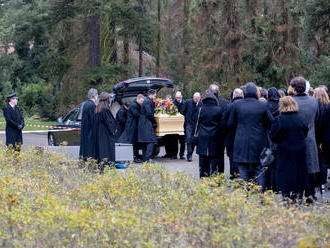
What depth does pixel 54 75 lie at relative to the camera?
3569 centimetres

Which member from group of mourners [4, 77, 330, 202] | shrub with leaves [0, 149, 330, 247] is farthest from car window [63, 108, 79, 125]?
shrub with leaves [0, 149, 330, 247]

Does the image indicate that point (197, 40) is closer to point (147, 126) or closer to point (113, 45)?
point (113, 45)

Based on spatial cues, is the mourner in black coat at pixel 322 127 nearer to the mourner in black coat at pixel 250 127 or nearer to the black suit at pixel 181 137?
the mourner in black coat at pixel 250 127

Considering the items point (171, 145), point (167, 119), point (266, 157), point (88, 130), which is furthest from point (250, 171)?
point (171, 145)

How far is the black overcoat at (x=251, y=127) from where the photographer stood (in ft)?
35.6

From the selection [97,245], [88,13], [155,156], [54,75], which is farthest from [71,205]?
[54,75]

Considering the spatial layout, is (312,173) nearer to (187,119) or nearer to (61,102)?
(187,119)

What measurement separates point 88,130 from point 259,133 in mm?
4549

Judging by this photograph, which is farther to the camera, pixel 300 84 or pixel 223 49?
pixel 223 49

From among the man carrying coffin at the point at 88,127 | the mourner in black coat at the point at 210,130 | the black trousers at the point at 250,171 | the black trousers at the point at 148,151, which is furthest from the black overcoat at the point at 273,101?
the black trousers at the point at 148,151

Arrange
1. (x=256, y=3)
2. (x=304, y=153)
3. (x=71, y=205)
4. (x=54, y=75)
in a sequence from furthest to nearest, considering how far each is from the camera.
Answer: (x=54, y=75), (x=256, y=3), (x=304, y=153), (x=71, y=205)

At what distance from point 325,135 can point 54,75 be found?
25577 millimetres

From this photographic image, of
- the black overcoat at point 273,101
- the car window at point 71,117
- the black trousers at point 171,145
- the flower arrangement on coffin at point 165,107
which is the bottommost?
the black trousers at point 171,145

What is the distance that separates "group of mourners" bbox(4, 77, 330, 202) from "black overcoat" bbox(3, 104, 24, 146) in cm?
2
